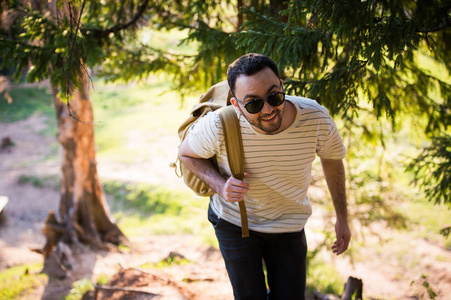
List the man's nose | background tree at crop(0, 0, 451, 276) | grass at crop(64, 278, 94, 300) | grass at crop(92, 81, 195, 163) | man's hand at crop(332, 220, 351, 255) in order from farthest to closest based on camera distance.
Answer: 1. grass at crop(92, 81, 195, 163)
2. grass at crop(64, 278, 94, 300)
3. man's hand at crop(332, 220, 351, 255)
4. background tree at crop(0, 0, 451, 276)
5. the man's nose

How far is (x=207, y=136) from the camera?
2.66 metres

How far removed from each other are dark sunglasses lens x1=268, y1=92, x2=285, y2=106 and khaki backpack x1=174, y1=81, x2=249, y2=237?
0.29 m

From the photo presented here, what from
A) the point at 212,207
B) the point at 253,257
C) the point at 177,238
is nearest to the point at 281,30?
the point at 212,207

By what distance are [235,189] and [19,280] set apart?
6.59 m

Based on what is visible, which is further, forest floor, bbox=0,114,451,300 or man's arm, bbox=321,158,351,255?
forest floor, bbox=0,114,451,300

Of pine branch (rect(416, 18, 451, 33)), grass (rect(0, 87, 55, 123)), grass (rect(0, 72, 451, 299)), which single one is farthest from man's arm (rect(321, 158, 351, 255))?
grass (rect(0, 87, 55, 123))

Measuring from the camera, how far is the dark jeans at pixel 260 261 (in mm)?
2781

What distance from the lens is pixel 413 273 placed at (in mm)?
9094

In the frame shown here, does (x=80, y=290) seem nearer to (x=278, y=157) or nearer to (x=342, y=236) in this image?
(x=342, y=236)

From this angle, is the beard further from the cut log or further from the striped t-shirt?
the cut log

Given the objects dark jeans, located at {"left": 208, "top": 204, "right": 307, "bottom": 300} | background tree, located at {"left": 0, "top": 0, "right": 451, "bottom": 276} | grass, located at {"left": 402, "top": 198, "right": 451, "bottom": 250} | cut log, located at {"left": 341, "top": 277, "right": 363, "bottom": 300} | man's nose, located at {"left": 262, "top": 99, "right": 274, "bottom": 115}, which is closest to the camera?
man's nose, located at {"left": 262, "top": 99, "right": 274, "bottom": 115}

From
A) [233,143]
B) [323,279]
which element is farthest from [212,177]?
[323,279]

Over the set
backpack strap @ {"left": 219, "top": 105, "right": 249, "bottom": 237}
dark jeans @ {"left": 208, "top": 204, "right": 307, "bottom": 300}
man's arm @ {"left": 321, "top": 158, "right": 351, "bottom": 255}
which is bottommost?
dark jeans @ {"left": 208, "top": 204, "right": 307, "bottom": 300}

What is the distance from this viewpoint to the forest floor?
501 cm
